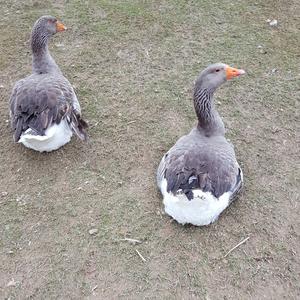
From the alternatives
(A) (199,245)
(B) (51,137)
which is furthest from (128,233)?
(B) (51,137)

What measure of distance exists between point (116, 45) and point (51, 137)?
7.27 feet

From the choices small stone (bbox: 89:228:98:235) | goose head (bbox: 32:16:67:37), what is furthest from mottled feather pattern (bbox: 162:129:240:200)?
goose head (bbox: 32:16:67:37)

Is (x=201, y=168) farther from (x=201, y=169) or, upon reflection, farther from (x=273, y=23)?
(x=273, y=23)

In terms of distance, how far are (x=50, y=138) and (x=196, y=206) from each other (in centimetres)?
172

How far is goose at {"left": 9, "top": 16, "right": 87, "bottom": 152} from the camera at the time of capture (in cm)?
435

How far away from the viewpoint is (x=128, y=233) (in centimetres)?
393

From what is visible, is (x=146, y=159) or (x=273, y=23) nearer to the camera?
(x=146, y=159)

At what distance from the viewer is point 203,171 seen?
369 centimetres

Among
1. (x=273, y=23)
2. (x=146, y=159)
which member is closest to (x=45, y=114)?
(x=146, y=159)

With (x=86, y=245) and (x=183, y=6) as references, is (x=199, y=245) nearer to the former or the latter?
(x=86, y=245)

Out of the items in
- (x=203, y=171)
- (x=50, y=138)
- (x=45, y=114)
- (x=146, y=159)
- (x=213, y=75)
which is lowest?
(x=146, y=159)

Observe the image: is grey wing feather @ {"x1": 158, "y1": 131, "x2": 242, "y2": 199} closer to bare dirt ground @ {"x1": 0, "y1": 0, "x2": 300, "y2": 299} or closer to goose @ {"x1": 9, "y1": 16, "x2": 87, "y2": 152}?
bare dirt ground @ {"x1": 0, "y1": 0, "x2": 300, "y2": 299}

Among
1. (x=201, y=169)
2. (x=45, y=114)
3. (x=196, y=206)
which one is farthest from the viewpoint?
(x=45, y=114)

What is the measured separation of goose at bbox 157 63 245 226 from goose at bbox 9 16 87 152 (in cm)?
115
